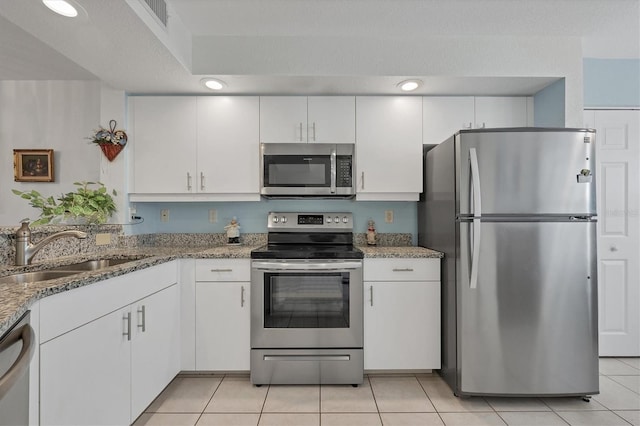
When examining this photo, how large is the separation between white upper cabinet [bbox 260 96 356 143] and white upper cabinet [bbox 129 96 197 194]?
2.00ft

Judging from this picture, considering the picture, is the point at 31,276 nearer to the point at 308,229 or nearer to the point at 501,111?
the point at 308,229

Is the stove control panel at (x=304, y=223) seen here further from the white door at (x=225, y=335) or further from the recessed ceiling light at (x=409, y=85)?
the recessed ceiling light at (x=409, y=85)

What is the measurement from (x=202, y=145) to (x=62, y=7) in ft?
3.97

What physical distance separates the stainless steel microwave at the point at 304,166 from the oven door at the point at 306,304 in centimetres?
64

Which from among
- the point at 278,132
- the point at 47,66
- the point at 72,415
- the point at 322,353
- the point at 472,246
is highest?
the point at 47,66

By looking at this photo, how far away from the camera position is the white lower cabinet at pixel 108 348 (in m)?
1.25

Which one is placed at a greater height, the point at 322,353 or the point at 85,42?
the point at 85,42

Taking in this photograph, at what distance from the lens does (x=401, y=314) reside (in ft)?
7.89

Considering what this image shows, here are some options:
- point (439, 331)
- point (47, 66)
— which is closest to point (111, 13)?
point (47, 66)

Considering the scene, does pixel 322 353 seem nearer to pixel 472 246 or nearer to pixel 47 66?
pixel 472 246

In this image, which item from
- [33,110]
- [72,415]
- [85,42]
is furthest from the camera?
[33,110]

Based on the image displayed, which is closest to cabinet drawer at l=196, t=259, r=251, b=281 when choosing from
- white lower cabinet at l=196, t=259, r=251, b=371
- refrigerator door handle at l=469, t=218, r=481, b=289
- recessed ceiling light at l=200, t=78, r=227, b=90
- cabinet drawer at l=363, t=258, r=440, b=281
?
white lower cabinet at l=196, t=259, r=251, b=371

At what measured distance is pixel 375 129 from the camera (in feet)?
8.96

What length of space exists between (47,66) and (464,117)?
333 centimetres
